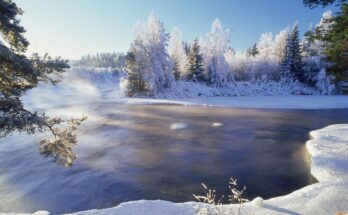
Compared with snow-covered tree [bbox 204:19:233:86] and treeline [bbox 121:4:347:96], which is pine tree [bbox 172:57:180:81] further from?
snow-covered tree [bbox 204:19:233:86]

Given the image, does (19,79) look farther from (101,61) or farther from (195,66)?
(101,61)

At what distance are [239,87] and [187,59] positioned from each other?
12.3 m

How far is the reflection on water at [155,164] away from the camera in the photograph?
10594 mm

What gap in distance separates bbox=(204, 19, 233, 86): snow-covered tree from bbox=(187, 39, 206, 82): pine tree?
2.17 m

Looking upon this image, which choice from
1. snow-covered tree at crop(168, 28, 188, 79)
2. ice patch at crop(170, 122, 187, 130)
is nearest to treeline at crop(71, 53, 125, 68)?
snow-covered tree at crop(168, 28, 188, 79)

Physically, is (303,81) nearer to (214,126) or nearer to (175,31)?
(175,31)

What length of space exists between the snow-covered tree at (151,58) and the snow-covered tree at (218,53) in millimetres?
10223

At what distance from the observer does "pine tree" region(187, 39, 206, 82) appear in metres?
53.7

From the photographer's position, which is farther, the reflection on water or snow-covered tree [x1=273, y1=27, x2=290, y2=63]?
snow-covered tree [x1=273, y1=27, x2=290, y2=63]

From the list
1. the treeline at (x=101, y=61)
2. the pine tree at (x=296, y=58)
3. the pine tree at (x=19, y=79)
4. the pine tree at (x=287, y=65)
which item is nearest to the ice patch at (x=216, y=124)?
the pine tree at (x=19, y=79)

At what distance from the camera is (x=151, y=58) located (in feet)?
156

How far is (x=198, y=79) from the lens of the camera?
54375 mm

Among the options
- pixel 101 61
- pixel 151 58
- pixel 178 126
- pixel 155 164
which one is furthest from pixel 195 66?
pixel 101 61

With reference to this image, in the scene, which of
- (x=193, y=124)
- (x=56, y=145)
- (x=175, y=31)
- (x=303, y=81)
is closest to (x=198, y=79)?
(x=175, y=31)
